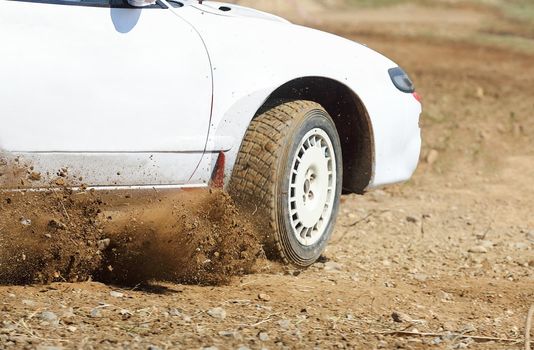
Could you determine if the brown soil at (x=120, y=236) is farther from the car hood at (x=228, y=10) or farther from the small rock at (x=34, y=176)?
the car hood at (x=228, y=10)

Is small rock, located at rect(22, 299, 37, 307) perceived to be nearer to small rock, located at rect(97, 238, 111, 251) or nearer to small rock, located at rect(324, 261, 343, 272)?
small rock, located at rect(97, 238, 111, 251)

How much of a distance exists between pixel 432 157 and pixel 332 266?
14.5 ft

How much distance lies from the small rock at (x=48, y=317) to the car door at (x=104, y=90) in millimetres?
709

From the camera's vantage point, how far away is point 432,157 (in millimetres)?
11227

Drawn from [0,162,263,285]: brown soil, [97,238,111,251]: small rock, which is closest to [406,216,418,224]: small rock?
[0,162,263,285]: brown soil

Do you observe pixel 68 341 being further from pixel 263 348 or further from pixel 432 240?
pixel 432 240

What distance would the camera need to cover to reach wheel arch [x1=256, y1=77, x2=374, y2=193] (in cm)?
665

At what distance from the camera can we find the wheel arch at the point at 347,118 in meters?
6.65

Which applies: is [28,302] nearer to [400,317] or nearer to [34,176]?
[34,176]

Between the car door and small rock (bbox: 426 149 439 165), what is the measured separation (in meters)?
5.53

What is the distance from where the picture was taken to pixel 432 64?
1570 centimetres

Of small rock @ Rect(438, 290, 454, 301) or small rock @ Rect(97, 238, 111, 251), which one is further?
small rock @ Rect(438, 290, 454, 301)

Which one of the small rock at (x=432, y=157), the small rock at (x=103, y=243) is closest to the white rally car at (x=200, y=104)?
the small rock at (x=103, y=243)

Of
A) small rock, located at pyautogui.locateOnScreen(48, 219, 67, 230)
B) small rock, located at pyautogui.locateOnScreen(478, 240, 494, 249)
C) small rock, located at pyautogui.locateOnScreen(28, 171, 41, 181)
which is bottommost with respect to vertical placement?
small rock, located at pyautogui.locateOnScreen(478, 240, 494, 249)
